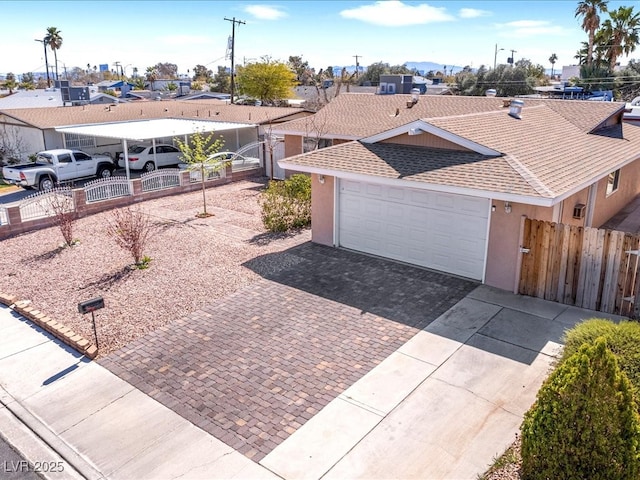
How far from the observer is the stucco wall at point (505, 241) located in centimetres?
1176

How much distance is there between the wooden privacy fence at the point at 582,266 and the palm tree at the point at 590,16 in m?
50.5

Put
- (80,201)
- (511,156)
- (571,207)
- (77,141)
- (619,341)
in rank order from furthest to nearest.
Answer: (77,141) → (80,201) → (571,207) → (511,156) → (619,341)

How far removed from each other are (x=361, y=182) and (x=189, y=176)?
11.7m

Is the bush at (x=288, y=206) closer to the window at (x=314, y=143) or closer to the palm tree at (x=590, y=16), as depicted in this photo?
the window at (x=314, y=143)

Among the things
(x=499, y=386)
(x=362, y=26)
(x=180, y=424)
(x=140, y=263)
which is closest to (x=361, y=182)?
(x=140, y=263)

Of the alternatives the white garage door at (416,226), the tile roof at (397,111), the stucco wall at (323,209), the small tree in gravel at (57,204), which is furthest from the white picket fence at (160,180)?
the white garage door at (416,226)

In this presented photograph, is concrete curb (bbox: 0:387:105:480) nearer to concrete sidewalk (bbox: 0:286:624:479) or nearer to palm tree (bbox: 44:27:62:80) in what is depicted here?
concrete sidewalk (bbox: 0:286:624:479)

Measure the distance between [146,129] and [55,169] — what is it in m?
5.00

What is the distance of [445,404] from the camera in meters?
8.05

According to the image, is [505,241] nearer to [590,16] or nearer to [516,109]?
[516,109]

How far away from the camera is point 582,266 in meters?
11.1

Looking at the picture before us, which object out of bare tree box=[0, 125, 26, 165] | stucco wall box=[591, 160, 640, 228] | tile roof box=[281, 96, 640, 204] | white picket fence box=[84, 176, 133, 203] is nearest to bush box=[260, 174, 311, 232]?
tile roof box=[281, 96, 640, 204]

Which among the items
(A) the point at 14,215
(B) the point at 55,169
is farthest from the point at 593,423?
(B) the point at 55,169

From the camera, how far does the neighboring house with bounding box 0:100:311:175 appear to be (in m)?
29.1
